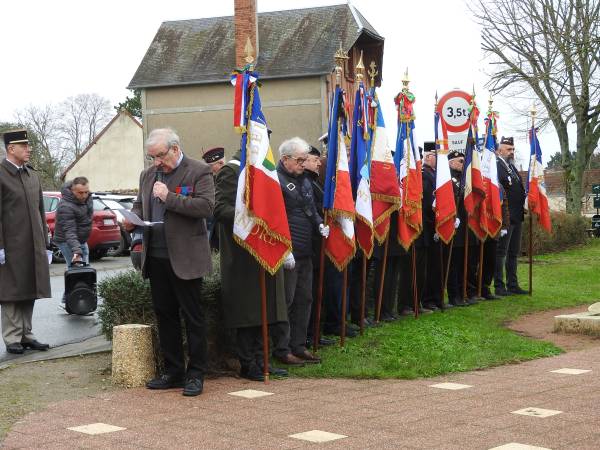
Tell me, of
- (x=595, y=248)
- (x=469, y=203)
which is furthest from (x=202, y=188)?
(x=595, y=248)

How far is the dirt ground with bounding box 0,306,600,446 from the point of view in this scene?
6762 mm

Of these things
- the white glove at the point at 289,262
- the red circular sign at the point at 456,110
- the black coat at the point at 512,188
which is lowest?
the white glove at the point at 289,262

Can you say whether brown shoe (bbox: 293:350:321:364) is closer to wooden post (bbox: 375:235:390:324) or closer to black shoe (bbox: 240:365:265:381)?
black shoe (bbox: 240:365:265:381)

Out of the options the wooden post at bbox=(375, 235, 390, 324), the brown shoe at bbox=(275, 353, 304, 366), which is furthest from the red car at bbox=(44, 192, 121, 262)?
the brown shoe at bbox=(275, 353, 304, 366)

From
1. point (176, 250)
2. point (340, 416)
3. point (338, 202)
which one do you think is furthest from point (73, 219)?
point (340, 416)

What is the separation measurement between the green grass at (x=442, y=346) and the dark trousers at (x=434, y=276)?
40 cm

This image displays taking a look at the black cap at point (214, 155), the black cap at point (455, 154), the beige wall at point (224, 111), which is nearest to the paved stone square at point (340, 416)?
the black cap at point (214, 155)

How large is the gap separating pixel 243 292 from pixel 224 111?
3570cm

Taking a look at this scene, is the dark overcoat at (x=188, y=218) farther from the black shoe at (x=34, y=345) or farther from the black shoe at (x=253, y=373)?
the black shoe at (x=34, y=345)

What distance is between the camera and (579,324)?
34.4 feet

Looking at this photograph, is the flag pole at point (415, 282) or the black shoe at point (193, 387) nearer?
the black shoe at point (193, 387)

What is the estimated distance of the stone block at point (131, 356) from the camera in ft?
24.7

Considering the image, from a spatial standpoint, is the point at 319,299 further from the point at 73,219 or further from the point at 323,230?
the point at 73,219

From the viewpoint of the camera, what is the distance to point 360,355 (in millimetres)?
8750
